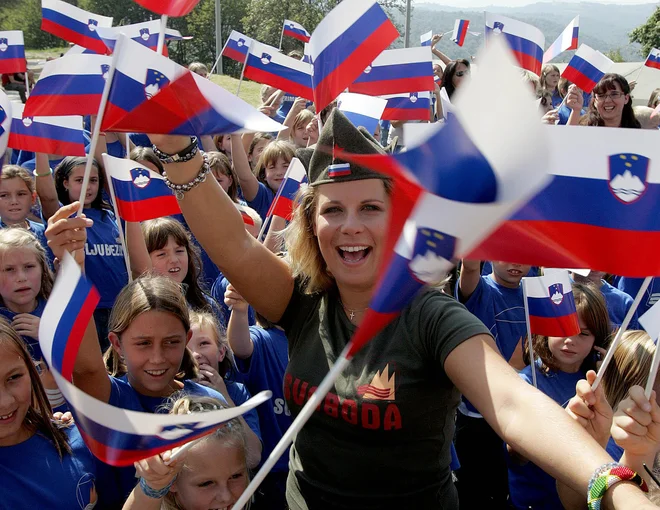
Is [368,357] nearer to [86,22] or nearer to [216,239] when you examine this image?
[216,239]

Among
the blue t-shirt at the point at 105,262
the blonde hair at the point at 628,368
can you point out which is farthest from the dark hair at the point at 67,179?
the blonde hair at the point at 628,368

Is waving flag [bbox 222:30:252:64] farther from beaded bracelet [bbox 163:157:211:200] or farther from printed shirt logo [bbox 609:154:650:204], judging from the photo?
printed shirt logo [bbox 609:154:650:204]

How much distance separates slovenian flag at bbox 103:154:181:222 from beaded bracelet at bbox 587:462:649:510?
9.22 ft

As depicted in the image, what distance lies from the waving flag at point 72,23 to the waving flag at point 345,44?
2.61 metres

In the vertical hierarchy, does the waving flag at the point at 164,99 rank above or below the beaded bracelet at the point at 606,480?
above

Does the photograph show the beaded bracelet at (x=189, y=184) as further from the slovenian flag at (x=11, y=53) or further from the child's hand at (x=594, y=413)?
the slovenian flag at (x=11, y=53)

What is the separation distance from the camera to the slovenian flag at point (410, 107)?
6285mm

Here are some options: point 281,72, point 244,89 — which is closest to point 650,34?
point 244,89

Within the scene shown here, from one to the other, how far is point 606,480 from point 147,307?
190 centimetres

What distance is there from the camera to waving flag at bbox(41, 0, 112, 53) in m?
6.13

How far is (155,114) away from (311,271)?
26.0 inches

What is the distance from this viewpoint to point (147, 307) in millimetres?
2750

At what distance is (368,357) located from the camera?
1.94 meters

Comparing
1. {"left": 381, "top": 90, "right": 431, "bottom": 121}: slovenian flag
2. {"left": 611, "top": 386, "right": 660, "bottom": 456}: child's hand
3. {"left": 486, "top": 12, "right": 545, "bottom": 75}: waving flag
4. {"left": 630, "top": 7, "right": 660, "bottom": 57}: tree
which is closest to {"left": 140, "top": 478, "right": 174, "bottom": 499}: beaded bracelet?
{"left": 611, "top": 386, "right": 660, "bottom": 456}: child's hand
